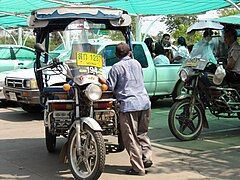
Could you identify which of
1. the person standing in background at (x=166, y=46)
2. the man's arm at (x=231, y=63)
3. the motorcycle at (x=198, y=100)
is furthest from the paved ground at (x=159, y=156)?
the person standing in background at (x=166, y=46)

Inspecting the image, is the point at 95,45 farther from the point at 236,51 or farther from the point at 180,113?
the point at 236,51

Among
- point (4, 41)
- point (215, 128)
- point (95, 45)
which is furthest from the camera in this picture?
point (4, 41)

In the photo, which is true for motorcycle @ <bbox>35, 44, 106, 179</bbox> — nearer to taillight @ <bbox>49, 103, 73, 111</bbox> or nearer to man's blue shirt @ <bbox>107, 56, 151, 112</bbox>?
taillight @ <bbox>49, 103, 73, 111</bbox>

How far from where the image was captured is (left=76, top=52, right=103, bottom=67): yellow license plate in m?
6.05

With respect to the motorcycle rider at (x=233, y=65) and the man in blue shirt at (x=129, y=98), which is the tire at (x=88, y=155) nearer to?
the man in blue shirt at (x=129, y=98)

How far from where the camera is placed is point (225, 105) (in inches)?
327

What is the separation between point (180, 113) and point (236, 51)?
154 centimetres

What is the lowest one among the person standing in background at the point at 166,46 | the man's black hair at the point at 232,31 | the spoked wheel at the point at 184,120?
the spoked wheel at the point at 184,120

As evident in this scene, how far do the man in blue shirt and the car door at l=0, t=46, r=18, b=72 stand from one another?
9.58 meters

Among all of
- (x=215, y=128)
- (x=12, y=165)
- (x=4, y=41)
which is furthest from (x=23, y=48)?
(x=4, y=41)

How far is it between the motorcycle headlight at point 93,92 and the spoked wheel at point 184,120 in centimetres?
258

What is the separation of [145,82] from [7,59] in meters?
5.54

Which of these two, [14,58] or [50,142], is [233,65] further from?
[14,58]

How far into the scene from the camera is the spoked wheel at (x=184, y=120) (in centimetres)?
816
